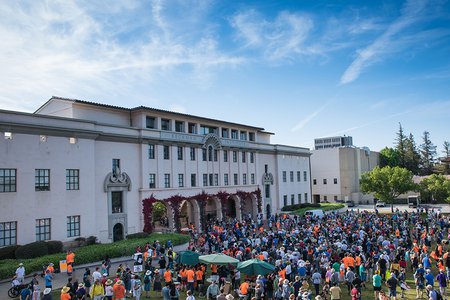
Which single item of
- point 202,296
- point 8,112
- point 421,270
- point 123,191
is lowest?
point 202,296

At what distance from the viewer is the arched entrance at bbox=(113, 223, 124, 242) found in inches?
1361

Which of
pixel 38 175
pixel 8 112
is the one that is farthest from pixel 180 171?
pixel 8 112

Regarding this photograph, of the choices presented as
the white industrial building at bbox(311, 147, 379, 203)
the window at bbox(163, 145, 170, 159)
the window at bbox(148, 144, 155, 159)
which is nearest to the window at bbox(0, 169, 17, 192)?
the window at bbox(148, 144, 155, 159)

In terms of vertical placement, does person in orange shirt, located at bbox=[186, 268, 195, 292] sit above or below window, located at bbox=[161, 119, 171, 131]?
below

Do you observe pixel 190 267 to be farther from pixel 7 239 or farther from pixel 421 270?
pixel 7 239

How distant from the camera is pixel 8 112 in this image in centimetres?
2725

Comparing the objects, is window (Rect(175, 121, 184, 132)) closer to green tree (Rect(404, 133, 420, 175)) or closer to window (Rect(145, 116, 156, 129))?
window (Rect(145, 116, 156, 129))

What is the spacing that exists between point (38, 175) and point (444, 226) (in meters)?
36.5

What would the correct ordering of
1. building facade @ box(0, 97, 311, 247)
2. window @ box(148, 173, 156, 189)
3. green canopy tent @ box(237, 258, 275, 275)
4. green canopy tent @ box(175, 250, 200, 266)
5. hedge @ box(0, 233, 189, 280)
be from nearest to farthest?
1. green canopy tent @ box(237, 258, 275, 275)
2. green canopy tent @ box(175, 250, 200, 266)
3. hedge @ box(0, 233, 189, 280)
4. building facade @ box(0, 97, 311, 247)
5. window @ box(148, 173, 156, 189)

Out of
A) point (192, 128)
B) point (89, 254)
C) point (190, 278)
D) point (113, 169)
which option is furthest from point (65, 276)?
point (192, 128)

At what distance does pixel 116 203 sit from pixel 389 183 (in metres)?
41.8

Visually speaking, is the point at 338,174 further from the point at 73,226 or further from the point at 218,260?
the point at 218,260

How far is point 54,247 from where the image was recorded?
2772 cm

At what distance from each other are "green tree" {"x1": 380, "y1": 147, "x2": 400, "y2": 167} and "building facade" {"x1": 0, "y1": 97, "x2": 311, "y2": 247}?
176 ft
